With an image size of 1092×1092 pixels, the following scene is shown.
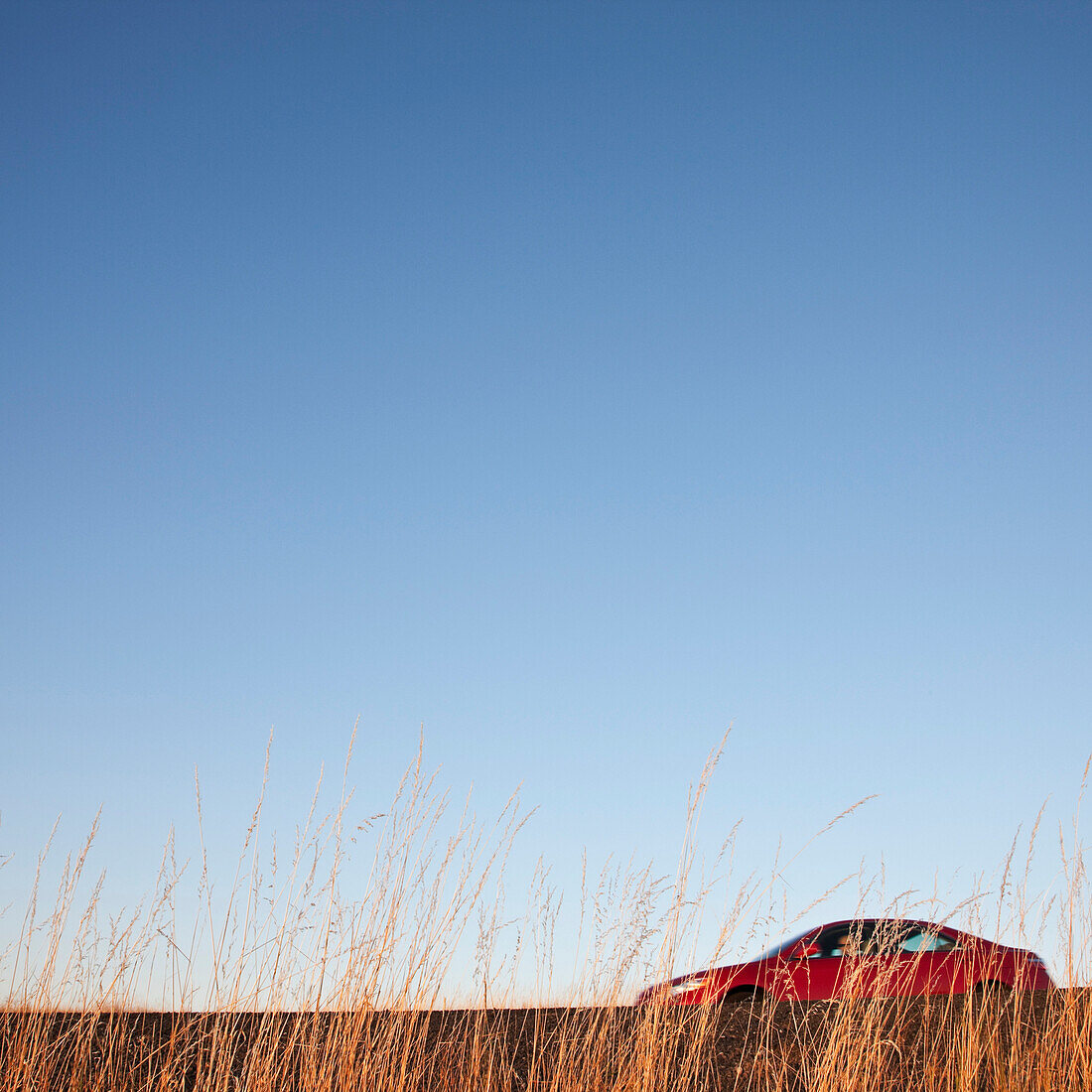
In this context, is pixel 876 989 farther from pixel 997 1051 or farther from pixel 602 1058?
pixel 602 1058

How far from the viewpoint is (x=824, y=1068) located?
323 centimetres

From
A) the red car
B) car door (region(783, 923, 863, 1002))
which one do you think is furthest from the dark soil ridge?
car door (region(783, 923, 863, 1002))

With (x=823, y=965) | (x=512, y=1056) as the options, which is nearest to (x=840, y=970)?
(x=823, y=965)

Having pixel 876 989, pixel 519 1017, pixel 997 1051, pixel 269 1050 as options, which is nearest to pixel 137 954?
pixel 269 1050

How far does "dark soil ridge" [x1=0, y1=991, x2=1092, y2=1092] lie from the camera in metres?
3.12

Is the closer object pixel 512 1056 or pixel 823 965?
pixel 512 1056

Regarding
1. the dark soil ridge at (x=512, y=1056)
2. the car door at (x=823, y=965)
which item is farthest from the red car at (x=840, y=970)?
the dark soil ridge at (x=512, y=1056)

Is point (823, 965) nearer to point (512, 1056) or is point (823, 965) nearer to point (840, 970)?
point (840, 970)

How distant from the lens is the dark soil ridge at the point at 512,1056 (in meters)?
3.12

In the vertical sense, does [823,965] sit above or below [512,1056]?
above

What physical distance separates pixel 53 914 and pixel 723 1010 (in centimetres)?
342

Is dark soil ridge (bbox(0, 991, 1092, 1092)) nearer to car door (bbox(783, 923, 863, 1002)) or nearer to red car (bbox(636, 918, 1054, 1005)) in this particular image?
red car (bbox(636, 918, 1054, 1005))

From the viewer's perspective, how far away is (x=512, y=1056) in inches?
152

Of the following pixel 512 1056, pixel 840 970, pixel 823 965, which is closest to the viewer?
pixel 512 1056
